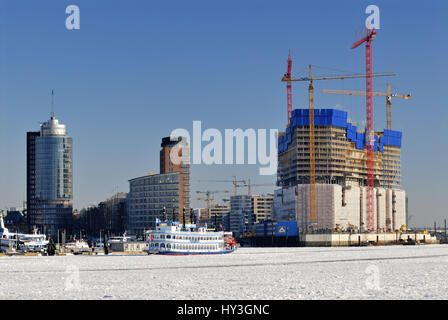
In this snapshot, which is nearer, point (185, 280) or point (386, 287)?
point (386, 287)

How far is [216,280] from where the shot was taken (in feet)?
248
